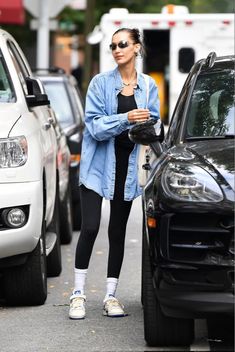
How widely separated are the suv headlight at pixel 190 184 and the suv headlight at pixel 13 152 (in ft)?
5.28

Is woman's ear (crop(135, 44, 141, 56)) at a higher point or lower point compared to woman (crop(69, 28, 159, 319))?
higher

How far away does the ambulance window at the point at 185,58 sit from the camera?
19625mm

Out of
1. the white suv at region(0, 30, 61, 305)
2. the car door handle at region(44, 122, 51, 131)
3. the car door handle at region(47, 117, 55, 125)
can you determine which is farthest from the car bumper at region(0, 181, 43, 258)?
the car door handle at region(47, 117, 55, 125)

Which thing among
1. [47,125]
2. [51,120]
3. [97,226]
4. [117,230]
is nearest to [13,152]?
[97,226]

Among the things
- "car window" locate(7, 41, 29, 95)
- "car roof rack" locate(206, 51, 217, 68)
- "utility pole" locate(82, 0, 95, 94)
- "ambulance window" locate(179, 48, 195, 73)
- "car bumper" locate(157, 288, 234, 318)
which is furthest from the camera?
"utility pole" locate(82, 0, 95, 94)

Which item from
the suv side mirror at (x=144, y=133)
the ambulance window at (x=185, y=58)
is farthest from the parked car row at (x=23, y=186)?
the ambulance window at (x=185, y=58)

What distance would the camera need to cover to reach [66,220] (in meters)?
11.3

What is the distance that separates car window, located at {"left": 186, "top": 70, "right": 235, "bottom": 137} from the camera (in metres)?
6.92

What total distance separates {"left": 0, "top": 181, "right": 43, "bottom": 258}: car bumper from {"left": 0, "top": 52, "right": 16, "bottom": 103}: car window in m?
0.90

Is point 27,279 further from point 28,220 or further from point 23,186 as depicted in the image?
point 23,186

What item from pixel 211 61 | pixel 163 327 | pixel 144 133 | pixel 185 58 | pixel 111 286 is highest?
pixel 185 58

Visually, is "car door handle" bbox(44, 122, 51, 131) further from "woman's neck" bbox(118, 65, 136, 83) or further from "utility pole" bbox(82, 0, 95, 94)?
"utility pole" bbox(82, 0, 95, 94)

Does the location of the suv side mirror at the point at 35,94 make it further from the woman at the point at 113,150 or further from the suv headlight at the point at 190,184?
the suv headlight at the point at 190,184

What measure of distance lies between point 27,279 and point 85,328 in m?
0.80
